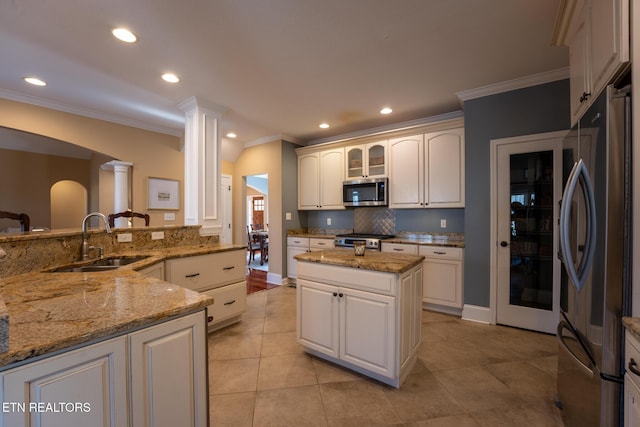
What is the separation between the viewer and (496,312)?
2.86m

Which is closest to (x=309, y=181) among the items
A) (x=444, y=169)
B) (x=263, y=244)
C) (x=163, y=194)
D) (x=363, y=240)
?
(x=363, y=240)

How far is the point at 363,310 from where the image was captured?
1888mm

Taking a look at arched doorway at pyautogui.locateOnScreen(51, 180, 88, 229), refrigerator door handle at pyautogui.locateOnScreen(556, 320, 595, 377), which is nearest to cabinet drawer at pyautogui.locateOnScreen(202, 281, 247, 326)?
refrigerator door handle at pyautogui.locateOnScreen(556, 320, 595, 377)

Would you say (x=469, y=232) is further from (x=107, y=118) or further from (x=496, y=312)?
(x=107, y=118)

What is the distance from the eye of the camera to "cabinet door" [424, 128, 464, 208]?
3279mm

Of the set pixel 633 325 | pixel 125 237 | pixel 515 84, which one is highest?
pixel 515 84

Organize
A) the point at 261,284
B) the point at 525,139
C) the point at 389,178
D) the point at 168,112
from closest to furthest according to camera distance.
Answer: the point at 525,139
the point at 168,112
the point at 389,178
the point at 261,284

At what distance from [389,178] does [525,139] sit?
1.58 meters

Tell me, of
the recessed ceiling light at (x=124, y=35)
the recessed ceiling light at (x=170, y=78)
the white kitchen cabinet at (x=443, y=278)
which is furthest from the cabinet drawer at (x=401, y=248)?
the recessed ceiling light at (x=124, y=35)

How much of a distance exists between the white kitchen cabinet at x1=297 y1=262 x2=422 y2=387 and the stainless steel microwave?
1861 millimetres

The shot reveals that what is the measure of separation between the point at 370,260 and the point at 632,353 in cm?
126

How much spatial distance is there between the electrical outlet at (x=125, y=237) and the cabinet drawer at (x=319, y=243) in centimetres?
249

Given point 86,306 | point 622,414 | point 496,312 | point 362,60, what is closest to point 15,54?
point 86,306

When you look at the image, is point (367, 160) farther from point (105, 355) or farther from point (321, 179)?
point (105, 355)
